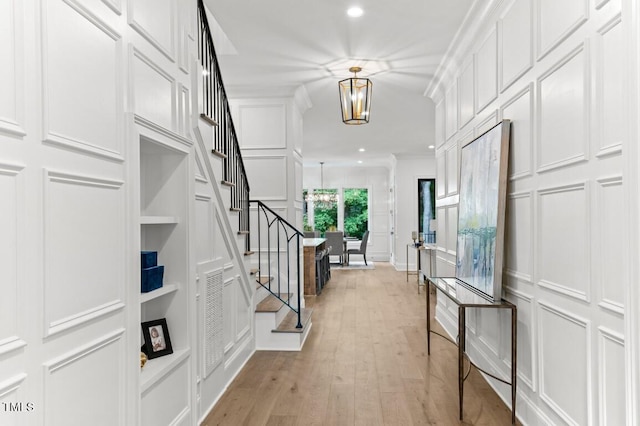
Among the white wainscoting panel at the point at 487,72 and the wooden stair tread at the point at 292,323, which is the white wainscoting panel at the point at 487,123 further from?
the wooden stair tread at the point at 292,323

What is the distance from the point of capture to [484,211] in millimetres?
3100

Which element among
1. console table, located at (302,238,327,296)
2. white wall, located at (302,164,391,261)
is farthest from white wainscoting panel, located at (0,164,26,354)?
white wall, located at (302,164,391,261)

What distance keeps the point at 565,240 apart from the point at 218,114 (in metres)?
2.57

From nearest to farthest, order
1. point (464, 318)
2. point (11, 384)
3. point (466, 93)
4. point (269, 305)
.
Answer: point (11, 384) → point (464, 318) → point (466, 93) → point (269, 305)

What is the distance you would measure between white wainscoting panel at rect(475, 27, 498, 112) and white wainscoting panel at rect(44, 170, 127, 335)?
262 cm

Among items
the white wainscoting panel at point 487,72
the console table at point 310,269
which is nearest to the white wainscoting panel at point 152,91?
the white wainscoting panel at point 487,72

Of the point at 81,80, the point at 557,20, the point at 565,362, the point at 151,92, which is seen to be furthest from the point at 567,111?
the point at 81,80

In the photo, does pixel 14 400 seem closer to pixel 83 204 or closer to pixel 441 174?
pixel 83 204

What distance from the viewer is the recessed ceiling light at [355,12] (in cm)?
328

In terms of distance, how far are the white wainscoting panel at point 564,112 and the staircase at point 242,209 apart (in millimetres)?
1998

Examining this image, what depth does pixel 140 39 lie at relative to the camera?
2014 mm

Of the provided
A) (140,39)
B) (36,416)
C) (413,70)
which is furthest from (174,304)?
(413,70)

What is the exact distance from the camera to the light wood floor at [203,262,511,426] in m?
2.76

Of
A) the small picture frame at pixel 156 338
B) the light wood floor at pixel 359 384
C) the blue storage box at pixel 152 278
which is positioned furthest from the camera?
the light wood floor at pixel 359 384
